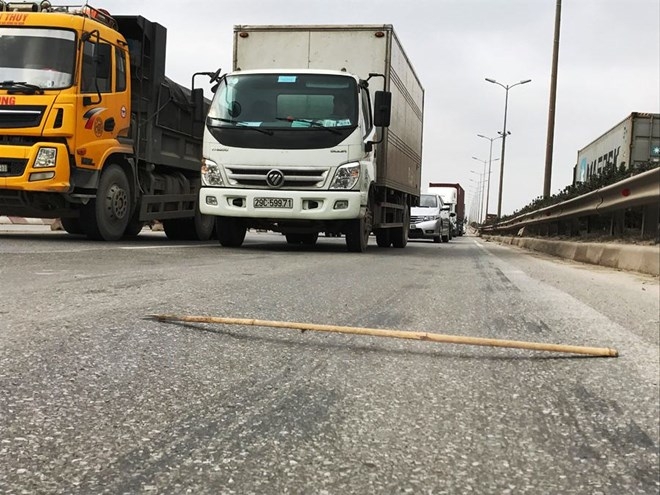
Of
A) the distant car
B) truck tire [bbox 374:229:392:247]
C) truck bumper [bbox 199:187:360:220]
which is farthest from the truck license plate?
the distant car

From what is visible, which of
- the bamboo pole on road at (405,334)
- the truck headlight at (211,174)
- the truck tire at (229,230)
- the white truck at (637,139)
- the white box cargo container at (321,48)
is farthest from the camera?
the white truck at (637,139)

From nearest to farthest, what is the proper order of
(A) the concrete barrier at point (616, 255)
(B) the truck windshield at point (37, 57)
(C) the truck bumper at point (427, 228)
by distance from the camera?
(A) the concrete barrier at point (616, 255) → (B) the truck windshield at point (37, 57) → (C) the truck bumper at point (427, 228)

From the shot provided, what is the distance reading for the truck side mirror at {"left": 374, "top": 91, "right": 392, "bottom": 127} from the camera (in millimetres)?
8945

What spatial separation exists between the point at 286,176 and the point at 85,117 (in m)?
2.76

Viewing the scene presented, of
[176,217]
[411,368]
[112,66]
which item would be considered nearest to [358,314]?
[411,368]

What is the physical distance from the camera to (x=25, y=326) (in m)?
2.75

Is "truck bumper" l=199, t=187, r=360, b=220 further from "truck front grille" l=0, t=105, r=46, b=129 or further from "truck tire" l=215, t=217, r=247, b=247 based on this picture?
"truck front grille" l=0, t=105, r=46, b=129

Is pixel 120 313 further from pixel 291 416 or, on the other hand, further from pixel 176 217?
pixel 176 217

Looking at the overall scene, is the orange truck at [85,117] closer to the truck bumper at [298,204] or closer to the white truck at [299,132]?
the white truck at [299,132]

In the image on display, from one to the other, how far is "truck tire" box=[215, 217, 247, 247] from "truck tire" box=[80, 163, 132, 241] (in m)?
1.48

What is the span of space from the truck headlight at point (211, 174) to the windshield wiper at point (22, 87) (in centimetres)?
226

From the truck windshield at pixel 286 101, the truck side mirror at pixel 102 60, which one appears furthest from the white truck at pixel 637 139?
the truck side mirror at pixel 102 60

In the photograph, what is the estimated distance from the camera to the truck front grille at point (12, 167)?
8.00 metres

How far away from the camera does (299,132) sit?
Result: 8312 millimetres
